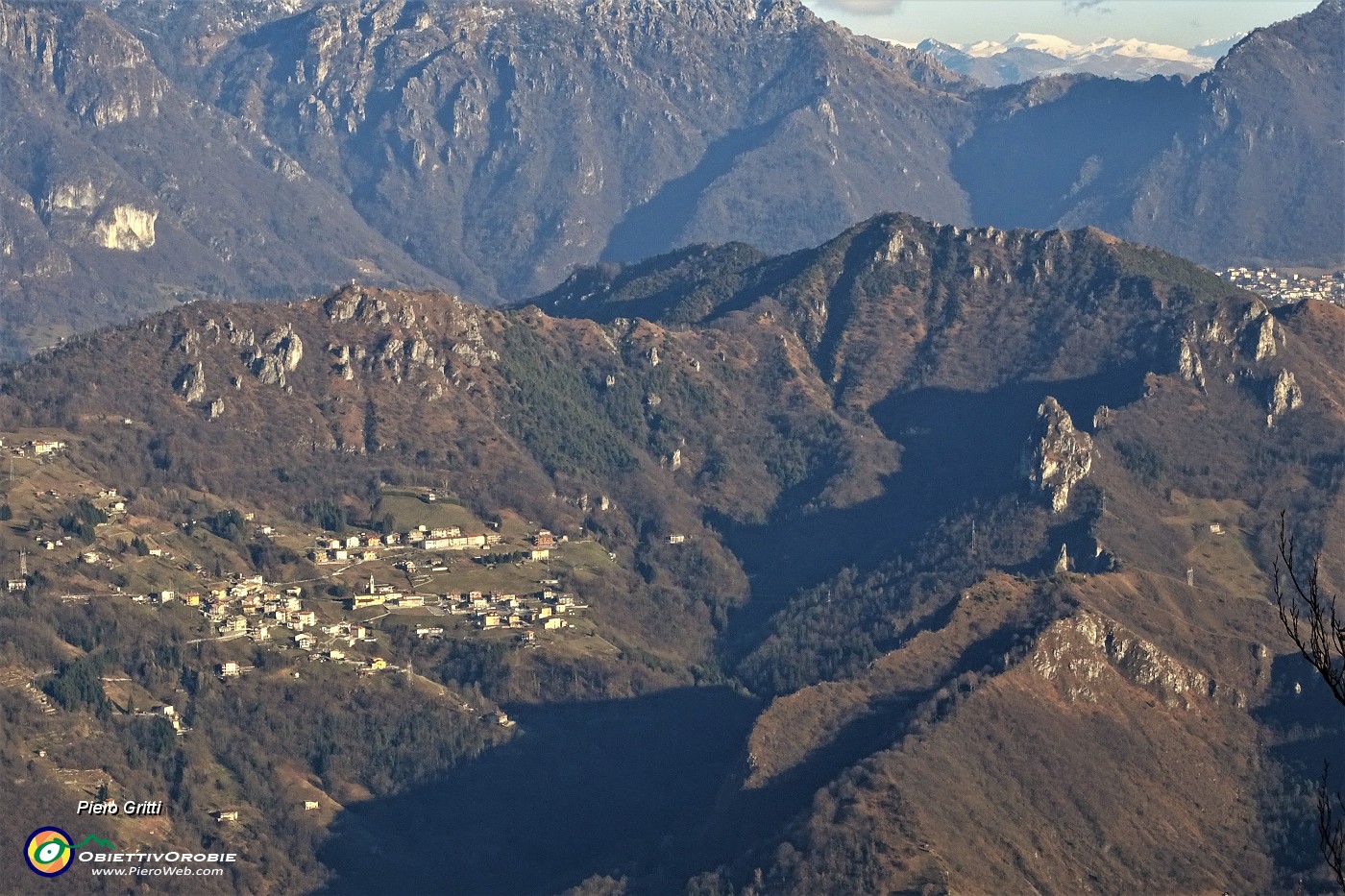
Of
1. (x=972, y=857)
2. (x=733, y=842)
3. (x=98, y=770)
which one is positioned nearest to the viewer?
(x=972, y=857)

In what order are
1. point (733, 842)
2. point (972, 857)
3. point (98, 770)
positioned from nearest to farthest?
point (972, 857)
point (733, 842)
point (98, 770)

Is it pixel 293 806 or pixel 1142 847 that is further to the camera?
pixel 293 806

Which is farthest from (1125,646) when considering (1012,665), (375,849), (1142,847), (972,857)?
(375,849)

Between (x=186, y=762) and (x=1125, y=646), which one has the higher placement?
(x=1125, y=646)

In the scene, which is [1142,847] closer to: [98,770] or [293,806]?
[293,806]

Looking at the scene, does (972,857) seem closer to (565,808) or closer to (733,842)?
(733,842)

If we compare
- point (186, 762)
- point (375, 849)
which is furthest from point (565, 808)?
point (186, 762)
